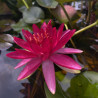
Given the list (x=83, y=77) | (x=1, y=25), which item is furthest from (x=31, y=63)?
(x=1, y=25)

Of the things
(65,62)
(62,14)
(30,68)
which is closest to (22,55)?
(30,68)

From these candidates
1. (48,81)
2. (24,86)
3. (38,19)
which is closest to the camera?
(48,81)

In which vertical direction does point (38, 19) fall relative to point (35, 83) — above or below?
above

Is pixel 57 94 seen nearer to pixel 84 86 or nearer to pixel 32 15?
pixel 84 86

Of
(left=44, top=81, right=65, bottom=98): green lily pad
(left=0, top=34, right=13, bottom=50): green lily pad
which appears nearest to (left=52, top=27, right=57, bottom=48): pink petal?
(left=44, top=81, right=65, bottom=98): green lily pad

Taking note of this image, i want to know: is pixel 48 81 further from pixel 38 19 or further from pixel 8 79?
pixel 38 19

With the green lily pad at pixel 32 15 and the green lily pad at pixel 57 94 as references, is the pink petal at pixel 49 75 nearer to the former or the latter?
the green lily pad at pixel 57 94

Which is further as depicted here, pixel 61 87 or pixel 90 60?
pixel 90 60

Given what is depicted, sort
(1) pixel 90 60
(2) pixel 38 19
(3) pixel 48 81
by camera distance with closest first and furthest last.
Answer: (3) pixel 48 81, (1) pixel 90 60, (2) pixel 38 19
